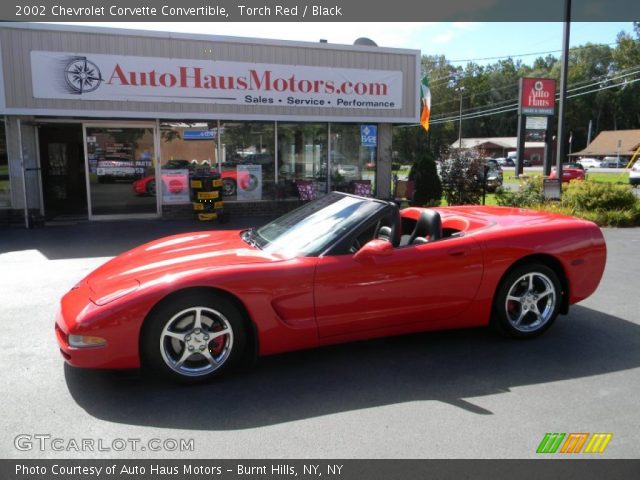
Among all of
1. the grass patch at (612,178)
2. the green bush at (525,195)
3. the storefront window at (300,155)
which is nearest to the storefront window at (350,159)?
the storefront window at (300,155)

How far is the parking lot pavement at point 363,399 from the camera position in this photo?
299 centimetres

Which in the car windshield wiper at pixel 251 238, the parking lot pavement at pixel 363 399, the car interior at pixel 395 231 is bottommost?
the parking lot pavement at pixel 363 399

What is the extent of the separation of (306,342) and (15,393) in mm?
2003

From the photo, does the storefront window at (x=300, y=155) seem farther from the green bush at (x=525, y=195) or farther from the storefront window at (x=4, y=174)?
the storefront window at (x=4, y=174)

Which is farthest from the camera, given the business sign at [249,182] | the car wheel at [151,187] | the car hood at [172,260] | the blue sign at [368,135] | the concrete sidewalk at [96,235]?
the blue sign at [368,135]

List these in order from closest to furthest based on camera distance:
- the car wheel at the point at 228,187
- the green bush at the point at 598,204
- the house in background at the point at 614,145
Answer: the green bush at the point at 598,204
the car wheel at the point at 228,187
the house in background at the point at 614,145

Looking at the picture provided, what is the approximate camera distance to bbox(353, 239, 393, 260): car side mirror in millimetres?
3805

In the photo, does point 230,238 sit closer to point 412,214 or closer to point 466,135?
point 412,214

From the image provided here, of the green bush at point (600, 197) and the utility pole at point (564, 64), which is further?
the utility pole at point (564, 64)

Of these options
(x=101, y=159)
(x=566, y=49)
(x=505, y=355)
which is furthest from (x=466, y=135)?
(x=505, y=355)

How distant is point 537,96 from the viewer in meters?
26.3

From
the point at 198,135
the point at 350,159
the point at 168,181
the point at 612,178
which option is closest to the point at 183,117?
the point at 198,135

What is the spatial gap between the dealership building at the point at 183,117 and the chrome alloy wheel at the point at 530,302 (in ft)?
31.8

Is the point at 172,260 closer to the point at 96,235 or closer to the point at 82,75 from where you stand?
the point at 96,235
